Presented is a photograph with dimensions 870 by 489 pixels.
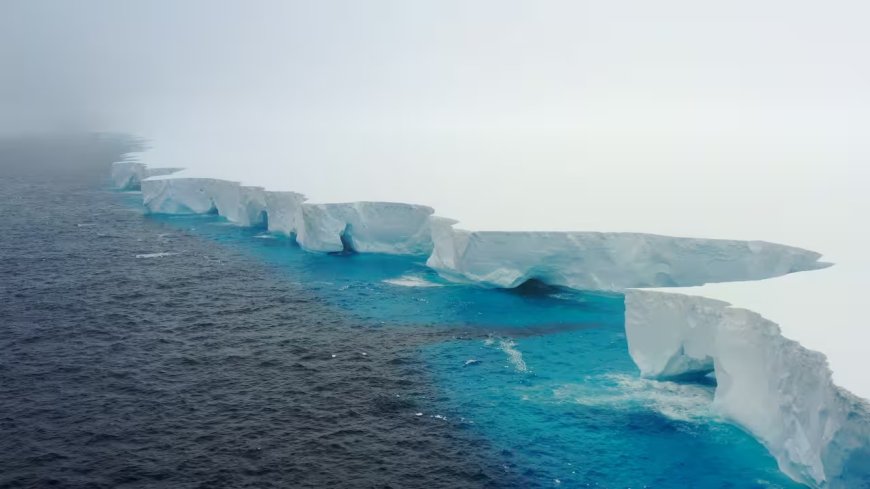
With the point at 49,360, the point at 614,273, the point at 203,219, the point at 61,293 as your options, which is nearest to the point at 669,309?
the point at 614,273

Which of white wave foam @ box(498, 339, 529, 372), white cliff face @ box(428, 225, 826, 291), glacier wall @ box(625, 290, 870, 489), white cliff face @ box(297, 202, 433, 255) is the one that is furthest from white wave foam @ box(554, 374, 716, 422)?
white cliff face @ box(297, 202, 433, 255)


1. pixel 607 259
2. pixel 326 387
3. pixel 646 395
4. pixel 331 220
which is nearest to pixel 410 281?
pixel 331 220

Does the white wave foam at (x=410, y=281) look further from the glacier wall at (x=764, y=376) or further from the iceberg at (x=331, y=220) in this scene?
the glacier wall at (x=764, y=376)

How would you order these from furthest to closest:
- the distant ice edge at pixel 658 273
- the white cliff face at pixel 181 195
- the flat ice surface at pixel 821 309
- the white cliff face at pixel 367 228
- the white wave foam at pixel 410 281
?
the white cliff face at pixel 181 195, the white cliff face at pixel 367 228, the white wave foam at pixel 410 281, the flat ice surface at pixel 821 309, the distant ice edge at pixel 658 273

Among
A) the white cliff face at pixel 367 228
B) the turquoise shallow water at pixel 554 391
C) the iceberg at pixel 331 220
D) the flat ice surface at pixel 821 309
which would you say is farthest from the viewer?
the iceberg at pixel 331 220

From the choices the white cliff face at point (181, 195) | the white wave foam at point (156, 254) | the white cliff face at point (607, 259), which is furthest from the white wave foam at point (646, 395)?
the white cliff face at point (181, 195)

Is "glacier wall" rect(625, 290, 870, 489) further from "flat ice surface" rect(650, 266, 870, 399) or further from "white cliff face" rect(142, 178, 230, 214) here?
"white cliff face" rect(142, 178, 230, 214)
